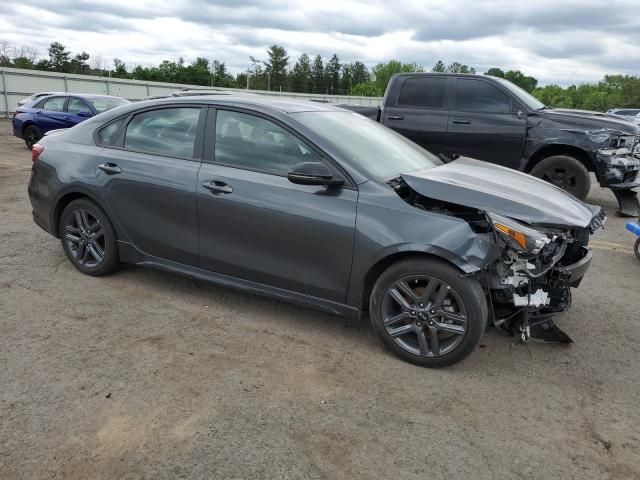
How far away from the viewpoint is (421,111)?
28.8 ft

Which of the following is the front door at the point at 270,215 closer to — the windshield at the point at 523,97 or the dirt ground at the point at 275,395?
the dirt ground at the point at 275,395

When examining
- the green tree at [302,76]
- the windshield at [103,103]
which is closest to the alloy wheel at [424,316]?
the windshield at [103,103]

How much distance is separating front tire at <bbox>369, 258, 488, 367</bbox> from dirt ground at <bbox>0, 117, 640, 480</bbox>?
135 mm

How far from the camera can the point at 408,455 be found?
103 inches

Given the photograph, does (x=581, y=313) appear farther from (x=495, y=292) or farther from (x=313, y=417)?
(x=313, y=417)

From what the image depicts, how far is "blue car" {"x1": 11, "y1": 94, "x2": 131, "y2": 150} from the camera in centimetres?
→ 1345

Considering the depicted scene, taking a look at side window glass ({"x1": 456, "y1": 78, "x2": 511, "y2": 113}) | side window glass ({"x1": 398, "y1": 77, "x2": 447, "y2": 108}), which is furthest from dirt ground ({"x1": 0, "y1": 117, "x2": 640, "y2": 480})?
side window glass ({"x1": 398, "y1": 77, "x2": 447, "y2": 108})

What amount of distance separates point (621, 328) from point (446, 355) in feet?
5.83

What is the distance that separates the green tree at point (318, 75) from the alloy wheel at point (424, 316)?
10192 centimetres

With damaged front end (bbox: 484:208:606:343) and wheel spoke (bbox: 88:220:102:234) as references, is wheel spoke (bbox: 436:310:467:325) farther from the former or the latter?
wheel spoke (bbox: 88:220:102:234)

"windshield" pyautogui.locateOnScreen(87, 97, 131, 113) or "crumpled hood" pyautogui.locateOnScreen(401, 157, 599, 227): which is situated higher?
"crumpled hood" pyautogui.locateOnScreen(401, 157, 599, 227)

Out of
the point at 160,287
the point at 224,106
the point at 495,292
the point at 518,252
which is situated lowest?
the point at 160,287

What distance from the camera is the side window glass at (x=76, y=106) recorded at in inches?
529

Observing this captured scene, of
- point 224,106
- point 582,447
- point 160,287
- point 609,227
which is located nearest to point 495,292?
point 582,447
